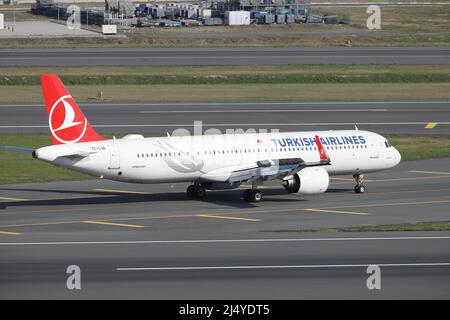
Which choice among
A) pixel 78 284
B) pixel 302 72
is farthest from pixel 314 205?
pixel 302 72

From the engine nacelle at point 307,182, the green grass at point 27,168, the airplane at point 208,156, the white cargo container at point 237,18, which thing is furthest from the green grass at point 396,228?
the white cargo container at point 237,18

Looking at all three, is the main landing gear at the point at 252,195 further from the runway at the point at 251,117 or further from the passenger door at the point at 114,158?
the runway at the point at 251,117

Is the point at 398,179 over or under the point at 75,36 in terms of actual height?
under

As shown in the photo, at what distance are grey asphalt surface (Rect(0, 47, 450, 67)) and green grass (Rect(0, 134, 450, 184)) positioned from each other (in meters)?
50.2

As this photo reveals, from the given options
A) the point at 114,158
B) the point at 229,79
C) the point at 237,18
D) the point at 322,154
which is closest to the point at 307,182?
the point at 322,154

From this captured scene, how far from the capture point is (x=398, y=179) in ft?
224

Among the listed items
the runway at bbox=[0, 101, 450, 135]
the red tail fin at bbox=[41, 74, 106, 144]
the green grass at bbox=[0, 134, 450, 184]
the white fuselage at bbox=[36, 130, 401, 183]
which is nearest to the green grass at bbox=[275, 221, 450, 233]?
the white fuselage at bbox=[36, 130, 401, 183]

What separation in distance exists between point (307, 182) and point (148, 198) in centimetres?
964

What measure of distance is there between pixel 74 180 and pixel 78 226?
16.5 m

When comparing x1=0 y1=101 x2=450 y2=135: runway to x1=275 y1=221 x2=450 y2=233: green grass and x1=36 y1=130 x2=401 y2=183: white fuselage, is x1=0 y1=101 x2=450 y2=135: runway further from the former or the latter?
x1=275 y1=221 x2=450 y2=233: green grass

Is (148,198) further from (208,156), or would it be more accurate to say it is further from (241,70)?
(241,70)

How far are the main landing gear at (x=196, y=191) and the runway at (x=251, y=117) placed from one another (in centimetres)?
2588
